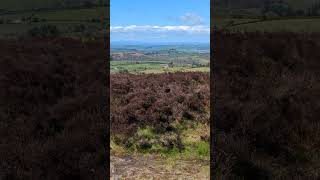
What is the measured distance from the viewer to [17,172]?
6578 millimetres

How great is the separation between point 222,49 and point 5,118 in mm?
5923

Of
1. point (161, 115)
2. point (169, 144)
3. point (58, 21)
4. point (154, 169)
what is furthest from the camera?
point (58, 21)

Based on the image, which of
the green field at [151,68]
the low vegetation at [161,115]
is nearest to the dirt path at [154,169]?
the low vegetation at [161,115]

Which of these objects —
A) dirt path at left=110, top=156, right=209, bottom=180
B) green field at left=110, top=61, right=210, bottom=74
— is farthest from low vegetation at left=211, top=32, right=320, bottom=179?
green field at left=110, top=61, right=210, bottom=74

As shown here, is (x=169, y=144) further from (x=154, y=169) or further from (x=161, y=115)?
(x=154, y=169)

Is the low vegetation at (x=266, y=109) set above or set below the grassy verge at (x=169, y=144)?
above

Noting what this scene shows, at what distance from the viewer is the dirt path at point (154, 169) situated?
23.4 ft

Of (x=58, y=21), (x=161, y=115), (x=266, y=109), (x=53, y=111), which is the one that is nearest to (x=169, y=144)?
(x=161, y=115)

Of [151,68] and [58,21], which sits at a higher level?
[58,21]

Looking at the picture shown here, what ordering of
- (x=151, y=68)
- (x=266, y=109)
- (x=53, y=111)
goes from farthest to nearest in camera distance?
(x=151, y=68)
(x=266, y=109)
(x=53, y=111)

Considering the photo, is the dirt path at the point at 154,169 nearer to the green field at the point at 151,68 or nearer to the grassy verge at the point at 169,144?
the grassy verge at the point at 169,144

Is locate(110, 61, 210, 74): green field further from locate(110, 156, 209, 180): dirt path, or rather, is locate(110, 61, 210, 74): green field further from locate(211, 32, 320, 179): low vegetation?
locate(110, 156, 209, 180): dirt path

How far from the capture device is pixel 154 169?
745 centimetres

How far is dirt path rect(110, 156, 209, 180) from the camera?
23.4 feet
